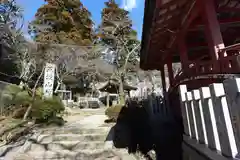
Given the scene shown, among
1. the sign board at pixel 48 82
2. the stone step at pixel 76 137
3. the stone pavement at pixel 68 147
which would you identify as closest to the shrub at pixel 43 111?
the stone pavement at pixel 68 147

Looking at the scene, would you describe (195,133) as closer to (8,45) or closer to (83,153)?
(83,153)

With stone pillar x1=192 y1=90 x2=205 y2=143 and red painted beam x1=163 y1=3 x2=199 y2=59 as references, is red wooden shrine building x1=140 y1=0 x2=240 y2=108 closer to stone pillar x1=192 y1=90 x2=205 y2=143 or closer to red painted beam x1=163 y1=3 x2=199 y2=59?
red painted beam x1=163 y1=3 x2=199 y2=59

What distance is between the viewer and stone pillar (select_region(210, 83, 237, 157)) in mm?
1348

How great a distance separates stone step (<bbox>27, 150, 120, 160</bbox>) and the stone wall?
6.12ft

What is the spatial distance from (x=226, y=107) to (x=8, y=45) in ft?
48.7

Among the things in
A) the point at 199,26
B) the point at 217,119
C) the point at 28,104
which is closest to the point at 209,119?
the point at 217,119

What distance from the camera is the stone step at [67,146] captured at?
12.2ft

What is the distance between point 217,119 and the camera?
1.55 metres

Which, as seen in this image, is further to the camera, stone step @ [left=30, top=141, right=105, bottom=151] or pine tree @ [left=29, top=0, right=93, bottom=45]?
pine tree @ [left=29, top=0, right=93, bottom=45]

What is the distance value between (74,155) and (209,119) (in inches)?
105

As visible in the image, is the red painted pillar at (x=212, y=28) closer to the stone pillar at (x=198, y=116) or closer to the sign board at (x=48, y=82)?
the stone pillar at (x=198, y=116)

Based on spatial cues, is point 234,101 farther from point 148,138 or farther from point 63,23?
point 63,23

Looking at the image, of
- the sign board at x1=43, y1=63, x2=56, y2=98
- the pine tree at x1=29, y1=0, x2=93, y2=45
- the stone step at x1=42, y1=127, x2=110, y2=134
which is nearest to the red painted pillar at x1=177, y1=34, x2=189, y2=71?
the stone step at x1=42, y1=127, x2=110, y2=134

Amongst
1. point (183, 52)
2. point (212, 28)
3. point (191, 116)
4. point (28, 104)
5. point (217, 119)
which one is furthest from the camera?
A: point (28, 104)
